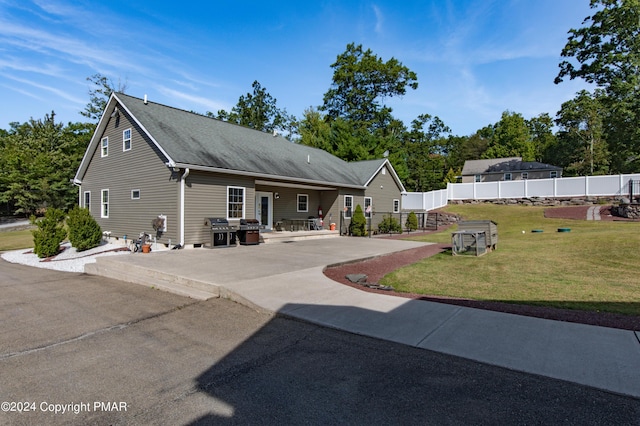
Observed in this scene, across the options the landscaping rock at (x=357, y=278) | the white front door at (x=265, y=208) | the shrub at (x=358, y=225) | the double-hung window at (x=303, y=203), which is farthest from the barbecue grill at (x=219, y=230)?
the shrub at (x=358, y=225)

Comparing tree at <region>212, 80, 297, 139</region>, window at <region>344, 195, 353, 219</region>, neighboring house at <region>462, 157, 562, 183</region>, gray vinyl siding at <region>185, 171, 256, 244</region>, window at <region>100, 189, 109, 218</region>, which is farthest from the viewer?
tree at <region>212, 80, 297, 139</region>

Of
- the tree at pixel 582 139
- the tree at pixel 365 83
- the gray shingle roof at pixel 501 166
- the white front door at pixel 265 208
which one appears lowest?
the white front door at pixel 265 208

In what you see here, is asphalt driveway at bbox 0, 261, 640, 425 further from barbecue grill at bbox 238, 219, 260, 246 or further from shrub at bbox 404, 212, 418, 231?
shrub at bbox 404, 212, 418, 231

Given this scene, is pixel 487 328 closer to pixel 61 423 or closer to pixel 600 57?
pixel 61 423

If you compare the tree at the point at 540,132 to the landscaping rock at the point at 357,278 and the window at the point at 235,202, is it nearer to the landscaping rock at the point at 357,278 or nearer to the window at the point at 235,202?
the window at the point at 235,202

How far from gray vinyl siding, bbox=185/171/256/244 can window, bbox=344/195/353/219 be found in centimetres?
841

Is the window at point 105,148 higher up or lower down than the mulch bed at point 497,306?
higher up

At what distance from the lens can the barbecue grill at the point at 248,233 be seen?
13.9m

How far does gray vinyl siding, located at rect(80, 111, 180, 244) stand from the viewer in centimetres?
1317

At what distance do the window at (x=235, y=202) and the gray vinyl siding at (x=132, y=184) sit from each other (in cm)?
224

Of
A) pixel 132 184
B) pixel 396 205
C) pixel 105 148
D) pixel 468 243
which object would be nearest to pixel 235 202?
pixel 132 184

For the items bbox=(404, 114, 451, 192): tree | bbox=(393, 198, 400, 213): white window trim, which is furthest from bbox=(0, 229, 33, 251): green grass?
bbox=(404, 114, 451, 192): tree

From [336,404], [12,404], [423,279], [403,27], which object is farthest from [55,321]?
[403,27]

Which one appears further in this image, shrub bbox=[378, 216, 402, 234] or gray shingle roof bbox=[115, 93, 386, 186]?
shrub bbox=[378, 216, 402, 234]
